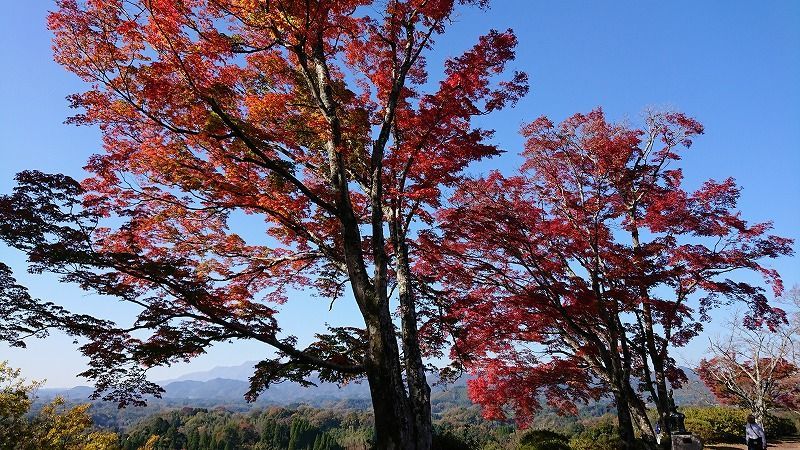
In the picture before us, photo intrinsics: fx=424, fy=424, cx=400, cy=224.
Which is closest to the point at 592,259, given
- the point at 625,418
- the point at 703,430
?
the point at 625,418

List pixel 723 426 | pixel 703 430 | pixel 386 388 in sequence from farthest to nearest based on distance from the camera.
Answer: pixel 723 426
pixel 703 430
pixel 386 388

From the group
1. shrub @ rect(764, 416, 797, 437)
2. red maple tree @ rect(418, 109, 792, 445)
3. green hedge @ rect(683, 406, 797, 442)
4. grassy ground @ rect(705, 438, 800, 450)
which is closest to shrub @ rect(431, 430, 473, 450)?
red maple tree @ rect(418, 109, 792, 445)

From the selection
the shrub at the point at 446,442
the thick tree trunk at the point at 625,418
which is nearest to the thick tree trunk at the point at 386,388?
the shrub at the point at 446,442

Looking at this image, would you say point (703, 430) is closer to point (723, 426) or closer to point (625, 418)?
point (723, 426)

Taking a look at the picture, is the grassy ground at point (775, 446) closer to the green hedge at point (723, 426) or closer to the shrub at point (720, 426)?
the green hedge at point (723, 426)

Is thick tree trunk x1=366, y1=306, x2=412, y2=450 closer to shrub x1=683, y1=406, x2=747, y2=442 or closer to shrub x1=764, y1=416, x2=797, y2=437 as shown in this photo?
shrub x1=683, y1=406, x2=747, y2=442

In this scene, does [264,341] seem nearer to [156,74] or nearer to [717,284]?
[156,74]

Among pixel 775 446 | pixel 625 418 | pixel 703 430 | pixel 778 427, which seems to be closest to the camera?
pixel 625 418

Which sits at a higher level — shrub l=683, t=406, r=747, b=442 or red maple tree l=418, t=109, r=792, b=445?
red maple tree l=418, t=109, r=792, b=445

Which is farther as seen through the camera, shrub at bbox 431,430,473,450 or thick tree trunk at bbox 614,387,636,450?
shrub at bbox 431,430,473,450

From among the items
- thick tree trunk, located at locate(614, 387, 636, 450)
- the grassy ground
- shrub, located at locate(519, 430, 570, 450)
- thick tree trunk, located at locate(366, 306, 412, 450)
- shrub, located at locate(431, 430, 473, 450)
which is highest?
thick tree trunk, located at locate(366, 306, 412, 450)

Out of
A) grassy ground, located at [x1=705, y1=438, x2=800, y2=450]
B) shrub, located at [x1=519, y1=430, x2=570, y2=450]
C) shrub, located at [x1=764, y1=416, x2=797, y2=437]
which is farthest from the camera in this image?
shrub, located at [x1=764, y1=416, x2=797, y2=437]

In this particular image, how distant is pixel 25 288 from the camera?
23.0 feet

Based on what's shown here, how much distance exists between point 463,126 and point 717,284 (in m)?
8.54
